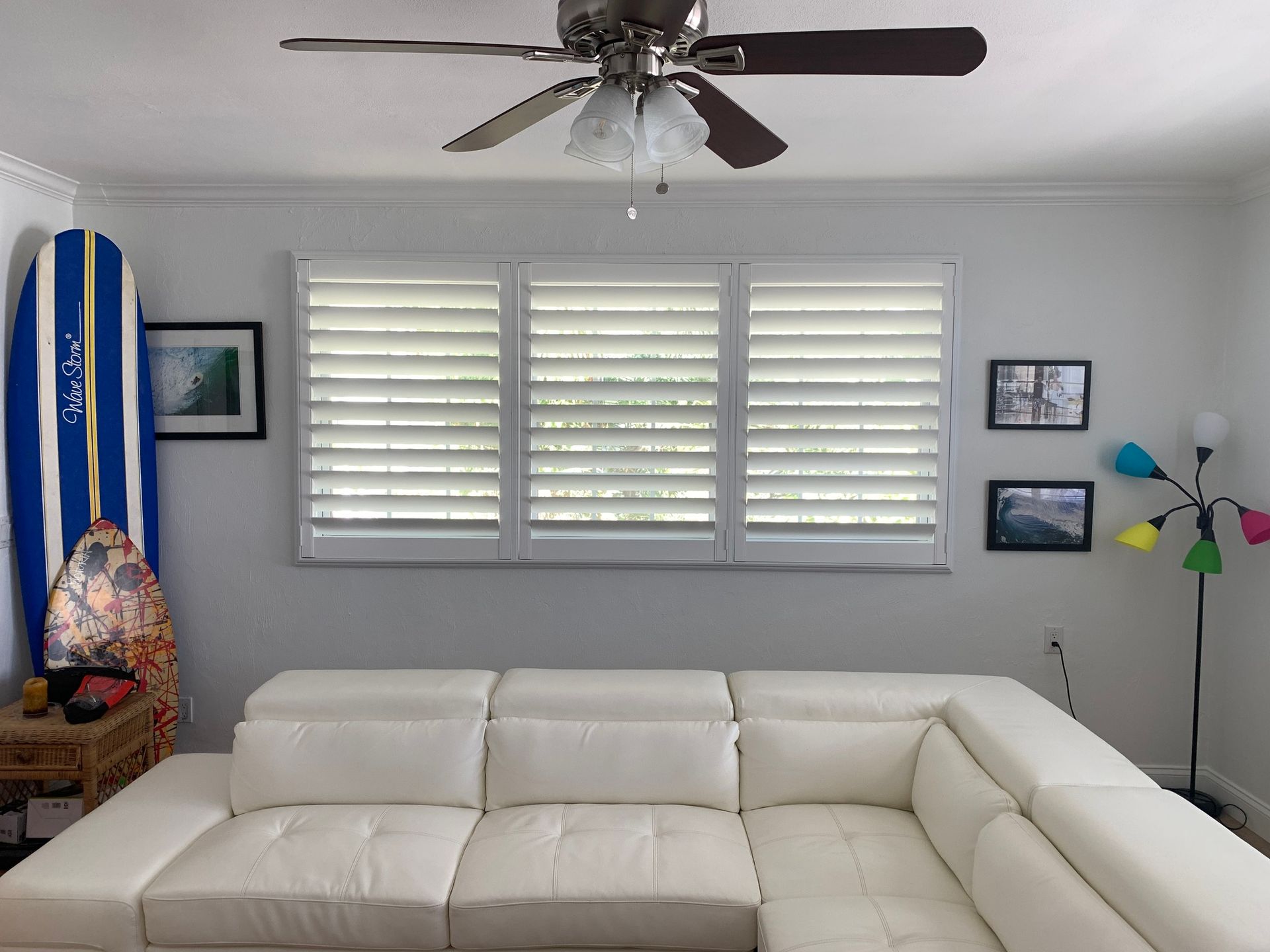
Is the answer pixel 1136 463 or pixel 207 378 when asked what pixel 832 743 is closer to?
pixel 1136 463

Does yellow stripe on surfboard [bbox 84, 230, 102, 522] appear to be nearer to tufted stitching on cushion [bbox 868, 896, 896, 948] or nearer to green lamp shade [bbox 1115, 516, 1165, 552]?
tufted stitching on cushion [bbox 868, 896, 896, 948]

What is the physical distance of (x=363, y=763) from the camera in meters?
2.29

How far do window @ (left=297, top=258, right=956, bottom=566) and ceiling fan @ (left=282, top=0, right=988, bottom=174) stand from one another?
175cm

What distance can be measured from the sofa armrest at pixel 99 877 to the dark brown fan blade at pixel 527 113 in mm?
1820

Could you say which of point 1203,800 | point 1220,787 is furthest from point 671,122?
point 1220,787

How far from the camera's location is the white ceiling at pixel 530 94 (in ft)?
6.24

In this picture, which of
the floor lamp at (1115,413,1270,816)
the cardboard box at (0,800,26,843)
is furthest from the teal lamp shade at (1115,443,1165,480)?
the cardboard box at (0,800,26,843)

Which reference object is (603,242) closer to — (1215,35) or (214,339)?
(214,339)

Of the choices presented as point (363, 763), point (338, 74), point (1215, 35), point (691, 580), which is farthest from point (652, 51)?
point (691, 580)

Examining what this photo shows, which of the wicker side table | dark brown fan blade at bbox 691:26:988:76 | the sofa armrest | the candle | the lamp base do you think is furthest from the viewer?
the lamp base

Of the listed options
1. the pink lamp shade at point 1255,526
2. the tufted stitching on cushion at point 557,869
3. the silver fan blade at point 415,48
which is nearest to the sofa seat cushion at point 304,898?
the tufted stitching on cushion at point 557,869

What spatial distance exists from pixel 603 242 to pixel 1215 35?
2.07 metres

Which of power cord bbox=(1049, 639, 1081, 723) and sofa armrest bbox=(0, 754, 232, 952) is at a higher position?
power cord bbox=(1049, 639, 1081, 723)

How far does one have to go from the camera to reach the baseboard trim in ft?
9.89
